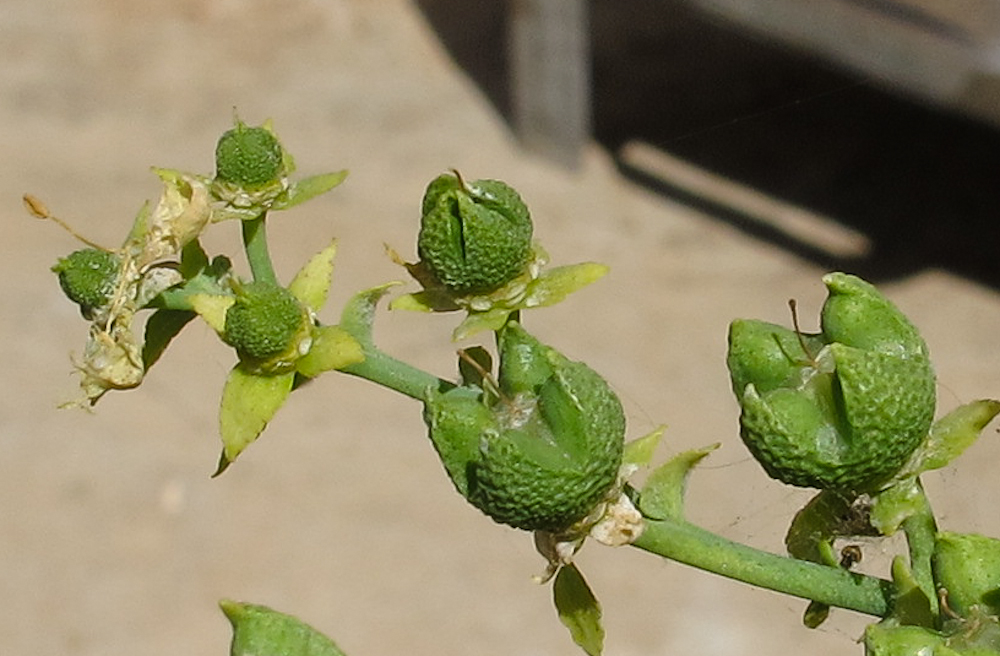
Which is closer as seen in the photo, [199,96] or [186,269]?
[186,269]

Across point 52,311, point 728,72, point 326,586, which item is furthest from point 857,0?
point 52,311

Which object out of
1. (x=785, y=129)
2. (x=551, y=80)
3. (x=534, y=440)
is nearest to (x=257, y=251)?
(x=534, y=440)

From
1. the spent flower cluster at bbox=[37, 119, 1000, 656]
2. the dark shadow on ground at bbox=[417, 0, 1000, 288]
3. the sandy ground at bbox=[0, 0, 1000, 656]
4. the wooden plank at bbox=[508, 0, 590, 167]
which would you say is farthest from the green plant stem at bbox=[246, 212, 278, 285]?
the wooden plank at bbox=[508, 0, 590, 167]

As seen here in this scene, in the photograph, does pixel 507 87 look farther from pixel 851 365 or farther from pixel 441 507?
pixel 851 365

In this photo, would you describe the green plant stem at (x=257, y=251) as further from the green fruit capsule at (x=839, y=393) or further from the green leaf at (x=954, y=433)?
the green leaf at (x=954, y=433)

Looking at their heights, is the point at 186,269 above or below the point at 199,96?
above

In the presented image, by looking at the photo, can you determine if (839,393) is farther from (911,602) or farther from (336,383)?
(336,383)
